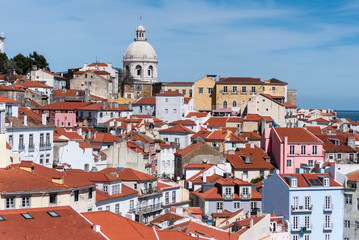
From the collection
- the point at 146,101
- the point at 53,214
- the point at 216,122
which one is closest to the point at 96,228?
the point at 53,214

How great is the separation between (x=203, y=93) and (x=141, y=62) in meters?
20.5

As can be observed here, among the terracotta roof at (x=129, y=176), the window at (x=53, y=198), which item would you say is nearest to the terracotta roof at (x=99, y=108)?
the terracotta roof at (x=129, y=176)

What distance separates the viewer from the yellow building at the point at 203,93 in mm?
108562

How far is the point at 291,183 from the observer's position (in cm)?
4938

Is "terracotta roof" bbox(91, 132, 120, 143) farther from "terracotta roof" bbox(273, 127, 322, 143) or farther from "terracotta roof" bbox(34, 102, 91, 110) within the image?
"terracotta roof" bbox(34, 102, 91, 110)

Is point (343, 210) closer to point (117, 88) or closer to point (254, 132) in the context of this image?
point (254, 132)

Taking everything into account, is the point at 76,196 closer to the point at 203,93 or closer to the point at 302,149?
the point at 302,149

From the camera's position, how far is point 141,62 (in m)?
125

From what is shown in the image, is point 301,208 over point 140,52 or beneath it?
beneath

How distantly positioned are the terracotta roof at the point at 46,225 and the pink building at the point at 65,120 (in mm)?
50974

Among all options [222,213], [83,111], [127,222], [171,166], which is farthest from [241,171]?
[127,222]

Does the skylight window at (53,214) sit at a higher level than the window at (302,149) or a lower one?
lower

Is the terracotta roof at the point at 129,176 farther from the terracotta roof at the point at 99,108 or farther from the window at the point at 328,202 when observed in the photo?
the terracotta roof at the point at 99,108

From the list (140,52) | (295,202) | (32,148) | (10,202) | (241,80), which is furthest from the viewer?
(140,52)
